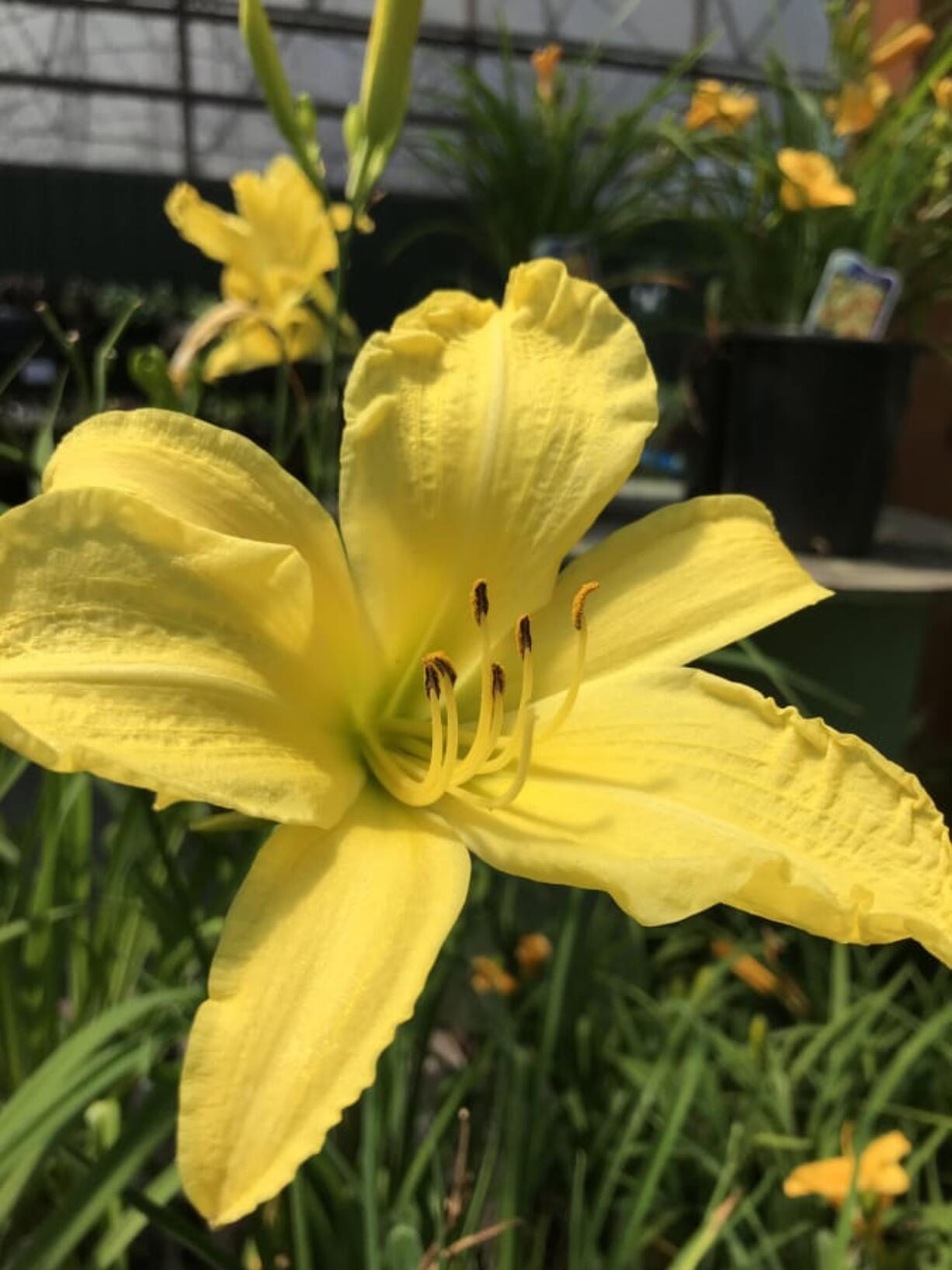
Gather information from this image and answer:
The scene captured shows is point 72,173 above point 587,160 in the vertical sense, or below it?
below

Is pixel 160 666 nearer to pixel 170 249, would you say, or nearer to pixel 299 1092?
pixel 299 1092

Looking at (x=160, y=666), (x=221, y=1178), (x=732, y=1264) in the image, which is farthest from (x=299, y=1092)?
(x=732, y=1264)

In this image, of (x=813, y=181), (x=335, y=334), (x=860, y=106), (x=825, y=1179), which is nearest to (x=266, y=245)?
(x=335, y=334)

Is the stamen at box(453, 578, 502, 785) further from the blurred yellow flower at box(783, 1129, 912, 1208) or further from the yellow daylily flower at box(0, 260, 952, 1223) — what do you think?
the blurred yellow flower at box(783, 1129, 912, 1208)

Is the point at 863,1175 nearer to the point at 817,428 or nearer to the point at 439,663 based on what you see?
the point at 439,663

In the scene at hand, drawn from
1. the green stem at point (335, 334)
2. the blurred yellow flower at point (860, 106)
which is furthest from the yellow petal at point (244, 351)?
the blurred yellow flower at point (860, 106)

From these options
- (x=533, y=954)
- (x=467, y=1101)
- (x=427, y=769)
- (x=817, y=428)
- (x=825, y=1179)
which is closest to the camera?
(x=427, y=769)

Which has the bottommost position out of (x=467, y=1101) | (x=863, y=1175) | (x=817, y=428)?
(x=467, y=1101)

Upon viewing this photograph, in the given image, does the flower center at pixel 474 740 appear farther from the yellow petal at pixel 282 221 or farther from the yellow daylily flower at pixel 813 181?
the yellow daylily flower at pixel 813 181
